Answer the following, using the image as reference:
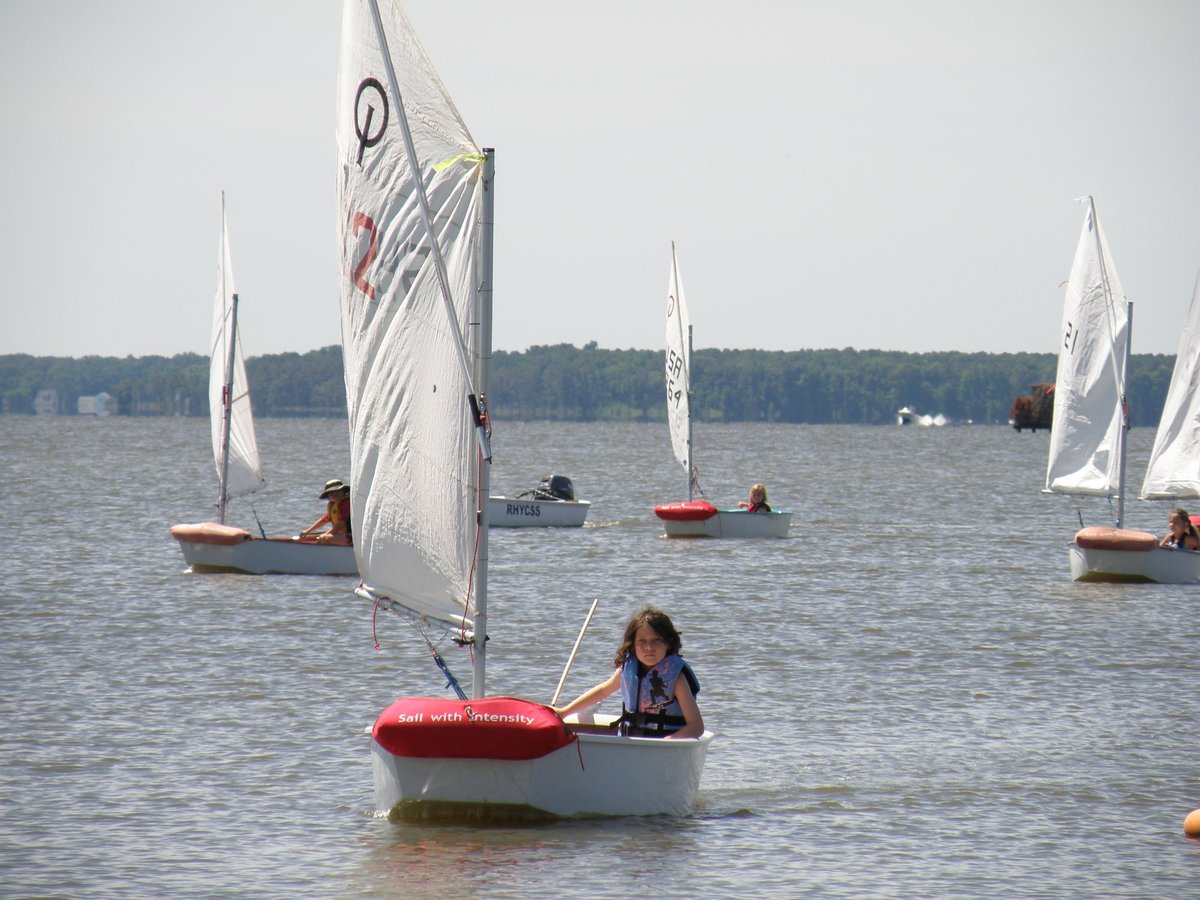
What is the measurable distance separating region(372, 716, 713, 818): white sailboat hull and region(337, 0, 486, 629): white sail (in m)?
1.13

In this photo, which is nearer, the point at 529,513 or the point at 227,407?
the point at 227,407

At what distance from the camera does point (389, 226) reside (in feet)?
43.6

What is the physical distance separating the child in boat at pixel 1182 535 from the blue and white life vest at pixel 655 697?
801 inches

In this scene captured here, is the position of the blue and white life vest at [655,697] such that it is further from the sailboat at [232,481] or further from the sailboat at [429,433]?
the sailboat at [232,481]

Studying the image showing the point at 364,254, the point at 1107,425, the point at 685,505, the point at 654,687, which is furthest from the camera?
the point at 685,505

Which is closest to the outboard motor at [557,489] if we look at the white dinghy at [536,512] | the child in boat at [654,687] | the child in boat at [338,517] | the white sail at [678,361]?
the white dinghy at [536,512]

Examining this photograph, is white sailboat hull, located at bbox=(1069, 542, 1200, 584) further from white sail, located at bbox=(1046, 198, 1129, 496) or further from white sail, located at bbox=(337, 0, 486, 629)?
white sail, located at bbox=(337, 0, 486, 629)

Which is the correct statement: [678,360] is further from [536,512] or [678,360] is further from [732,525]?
[536,512]

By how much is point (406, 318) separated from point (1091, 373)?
79.0 ft

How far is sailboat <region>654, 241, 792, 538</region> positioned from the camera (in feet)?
143

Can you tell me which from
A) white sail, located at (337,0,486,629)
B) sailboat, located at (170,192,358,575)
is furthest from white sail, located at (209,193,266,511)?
white sail, located at (337,0,486,629)

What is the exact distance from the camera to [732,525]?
44.0 metres

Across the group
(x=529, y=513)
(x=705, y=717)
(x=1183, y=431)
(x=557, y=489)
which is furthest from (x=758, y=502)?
(x=705, y=717)

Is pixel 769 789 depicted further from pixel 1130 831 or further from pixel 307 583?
pixel 307 583
